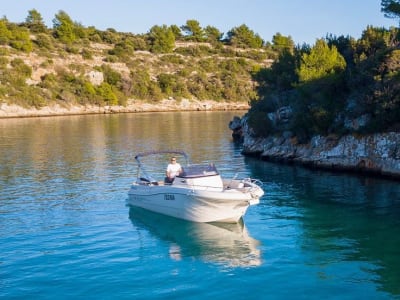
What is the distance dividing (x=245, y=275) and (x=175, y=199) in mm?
6600

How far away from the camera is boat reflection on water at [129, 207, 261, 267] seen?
15664 millimetres

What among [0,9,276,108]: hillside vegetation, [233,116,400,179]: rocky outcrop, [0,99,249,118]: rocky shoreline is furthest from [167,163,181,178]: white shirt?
[0,9,276,108]: hillside vegetation

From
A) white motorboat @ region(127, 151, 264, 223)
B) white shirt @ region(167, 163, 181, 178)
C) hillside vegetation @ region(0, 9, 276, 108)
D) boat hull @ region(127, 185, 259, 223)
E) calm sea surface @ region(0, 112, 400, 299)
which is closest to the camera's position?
calm sea surface @ region(0, 112, 400, 299)

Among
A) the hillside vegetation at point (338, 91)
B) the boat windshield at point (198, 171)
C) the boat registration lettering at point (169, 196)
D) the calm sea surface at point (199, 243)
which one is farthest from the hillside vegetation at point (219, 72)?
the boat registration lettering at point (169, 196)

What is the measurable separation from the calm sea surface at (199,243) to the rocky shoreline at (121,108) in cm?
6572

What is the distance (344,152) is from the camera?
31.9 m

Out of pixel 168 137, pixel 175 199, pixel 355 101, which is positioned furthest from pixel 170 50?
pixel 175 199

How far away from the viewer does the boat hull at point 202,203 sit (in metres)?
18.6

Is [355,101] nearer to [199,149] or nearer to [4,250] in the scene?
[199,149]

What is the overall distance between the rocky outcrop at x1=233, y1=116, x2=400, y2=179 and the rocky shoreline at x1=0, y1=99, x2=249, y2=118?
66.7m

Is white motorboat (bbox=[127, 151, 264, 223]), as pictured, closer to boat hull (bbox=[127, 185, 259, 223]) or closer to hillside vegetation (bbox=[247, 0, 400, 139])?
boat hull (bbox=[127, 185, 259, 223])

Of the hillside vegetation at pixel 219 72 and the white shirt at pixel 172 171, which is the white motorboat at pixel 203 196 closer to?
the white shirt at pixel 172 171

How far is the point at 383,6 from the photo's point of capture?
1668 inches

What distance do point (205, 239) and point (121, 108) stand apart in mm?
95493
